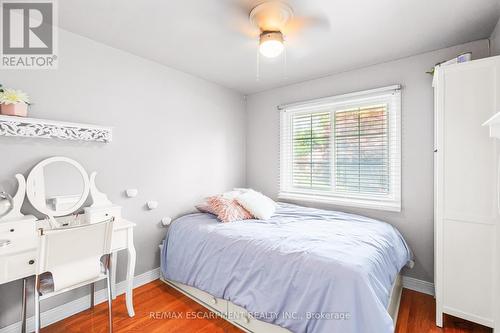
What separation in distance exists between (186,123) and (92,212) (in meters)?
1.43

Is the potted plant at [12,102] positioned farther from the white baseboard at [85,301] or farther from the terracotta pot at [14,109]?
the white baseboard at [85,301]

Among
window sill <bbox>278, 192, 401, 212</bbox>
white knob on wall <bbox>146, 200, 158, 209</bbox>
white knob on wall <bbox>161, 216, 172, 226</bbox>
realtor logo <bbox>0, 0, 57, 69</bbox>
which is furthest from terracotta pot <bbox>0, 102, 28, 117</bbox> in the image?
window sill <bbox>278, 192, 401, 212</bbox>

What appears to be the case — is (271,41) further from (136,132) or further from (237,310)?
(237,310)

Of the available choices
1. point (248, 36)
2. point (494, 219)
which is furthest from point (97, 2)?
point (494, 219)

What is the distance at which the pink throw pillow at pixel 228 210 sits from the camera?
8.25 ft

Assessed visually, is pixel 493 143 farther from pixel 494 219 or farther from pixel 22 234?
pixel 22 234

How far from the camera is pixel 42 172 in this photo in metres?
1.92

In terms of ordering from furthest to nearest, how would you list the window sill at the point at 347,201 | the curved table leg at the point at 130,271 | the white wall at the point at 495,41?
the window sill at the point at 347,201
the curved table leg at the point at 130,271
the white wall at the point at 495,41

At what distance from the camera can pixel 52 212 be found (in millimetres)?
1938

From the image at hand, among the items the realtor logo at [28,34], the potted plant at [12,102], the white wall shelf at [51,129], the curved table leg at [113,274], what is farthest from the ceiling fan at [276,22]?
the curved table leg at [113,274]

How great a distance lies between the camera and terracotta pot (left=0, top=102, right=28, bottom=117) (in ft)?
5.58

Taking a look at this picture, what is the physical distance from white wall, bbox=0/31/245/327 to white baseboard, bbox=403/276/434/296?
2.41 meters

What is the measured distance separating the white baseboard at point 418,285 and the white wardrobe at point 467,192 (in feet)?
1.82

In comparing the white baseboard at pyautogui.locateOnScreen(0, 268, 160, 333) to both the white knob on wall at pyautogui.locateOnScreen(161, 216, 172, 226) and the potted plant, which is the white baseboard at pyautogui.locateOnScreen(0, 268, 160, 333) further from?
the potted plant
